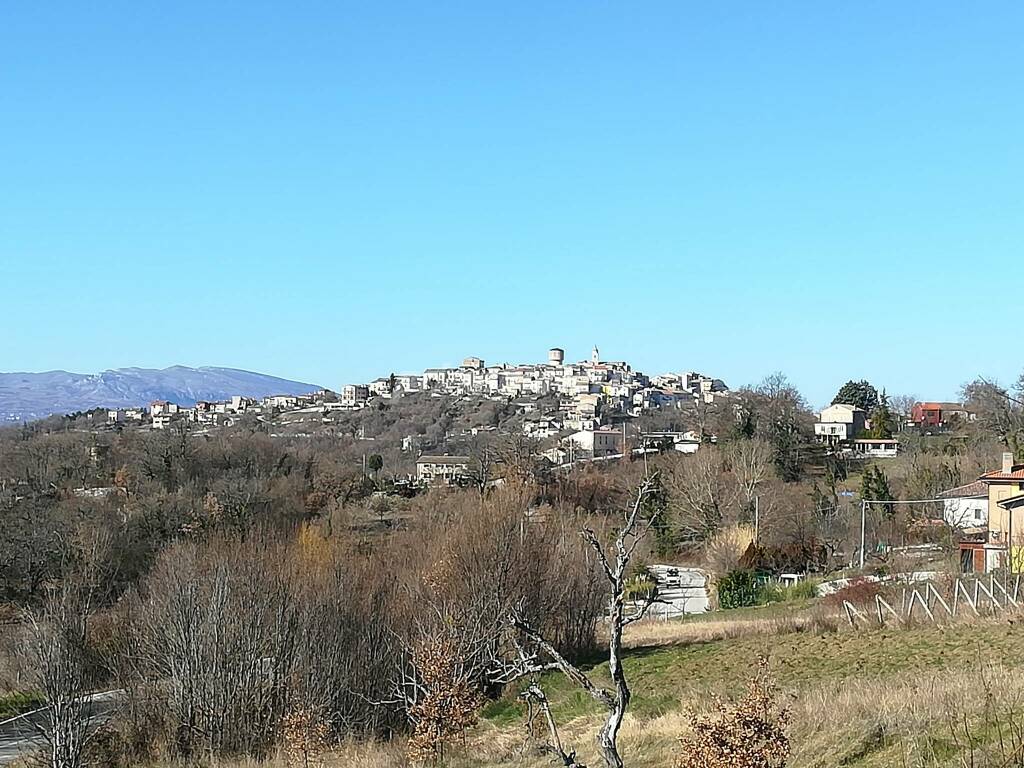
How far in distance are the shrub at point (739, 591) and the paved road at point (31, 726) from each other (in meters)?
23.1

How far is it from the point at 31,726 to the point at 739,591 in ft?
83.1

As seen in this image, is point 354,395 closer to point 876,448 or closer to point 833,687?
point 876,448

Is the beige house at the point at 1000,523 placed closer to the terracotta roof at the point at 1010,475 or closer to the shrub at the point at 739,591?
the terracotta roof at the point at 1010,475

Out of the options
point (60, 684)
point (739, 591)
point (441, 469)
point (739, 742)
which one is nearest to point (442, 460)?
point (441, 469)

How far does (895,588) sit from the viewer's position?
1079 inches

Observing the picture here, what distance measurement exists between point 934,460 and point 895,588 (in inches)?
1345

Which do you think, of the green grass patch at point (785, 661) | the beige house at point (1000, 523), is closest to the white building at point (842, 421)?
the beige house at point (1000, 523)

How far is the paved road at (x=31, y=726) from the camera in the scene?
19592mm

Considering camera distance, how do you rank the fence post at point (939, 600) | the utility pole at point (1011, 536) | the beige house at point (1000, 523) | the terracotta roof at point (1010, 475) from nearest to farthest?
the fence post at point (939, 600)
the utility pole at point (1011, 536)
the beige house at point (1000, 523)
the terracotta roof at point (1010, 475)

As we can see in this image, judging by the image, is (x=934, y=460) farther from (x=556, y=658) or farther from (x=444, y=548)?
(x=556, y=658)

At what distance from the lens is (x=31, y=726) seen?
2061cm

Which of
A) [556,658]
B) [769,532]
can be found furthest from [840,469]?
[556,658]

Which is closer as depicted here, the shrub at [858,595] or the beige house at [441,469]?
the shrub at [858,595]

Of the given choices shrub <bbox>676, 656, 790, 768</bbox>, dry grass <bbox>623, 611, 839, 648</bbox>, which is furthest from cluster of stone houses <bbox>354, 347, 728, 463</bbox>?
shrub <bbox>676, 656, 790, 768</bbox>
